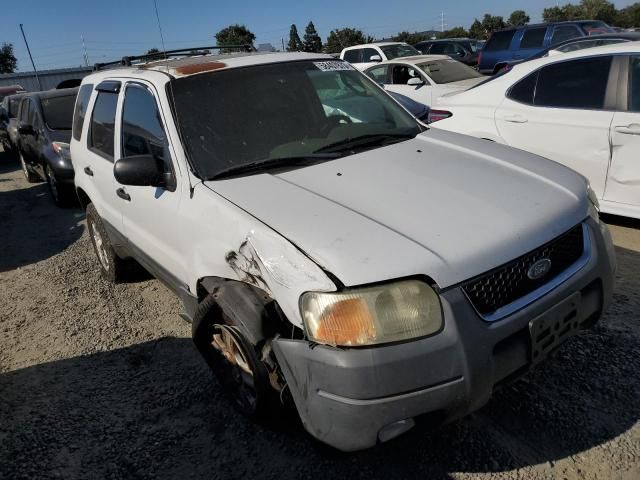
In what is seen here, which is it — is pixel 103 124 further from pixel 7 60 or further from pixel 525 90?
pixel 7 60

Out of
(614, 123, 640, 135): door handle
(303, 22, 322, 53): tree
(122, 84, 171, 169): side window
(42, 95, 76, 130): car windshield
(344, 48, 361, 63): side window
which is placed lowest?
(303, 22, 322, 53): tree

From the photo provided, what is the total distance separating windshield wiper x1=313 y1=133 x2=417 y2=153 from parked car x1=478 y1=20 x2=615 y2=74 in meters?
11.6

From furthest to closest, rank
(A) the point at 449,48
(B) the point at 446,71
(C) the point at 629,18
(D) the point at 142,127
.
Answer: (C) the point at 629,18, (A) the point at 449,48, (B) the point at 446,71, (D) the point at 142,127

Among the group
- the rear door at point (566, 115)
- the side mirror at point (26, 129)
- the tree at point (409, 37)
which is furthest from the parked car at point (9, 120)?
the tree at point (409, 37)

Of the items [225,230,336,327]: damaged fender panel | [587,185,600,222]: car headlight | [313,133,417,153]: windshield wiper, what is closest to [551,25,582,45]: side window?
[313,133,417,153]: windshield wiper

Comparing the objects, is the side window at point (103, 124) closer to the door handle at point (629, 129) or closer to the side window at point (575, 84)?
the side window at point (575, 84)

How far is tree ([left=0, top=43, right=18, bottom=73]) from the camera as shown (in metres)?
58.6

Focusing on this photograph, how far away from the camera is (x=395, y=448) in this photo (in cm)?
243

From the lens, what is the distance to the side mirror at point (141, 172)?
2754 mm

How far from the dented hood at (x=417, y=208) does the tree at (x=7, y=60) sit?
68452mm

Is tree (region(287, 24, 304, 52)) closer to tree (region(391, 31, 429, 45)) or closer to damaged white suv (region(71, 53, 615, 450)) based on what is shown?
tree (region(391, 31, 429, 45))

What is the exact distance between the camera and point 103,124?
3945mm

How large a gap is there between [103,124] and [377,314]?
301cm

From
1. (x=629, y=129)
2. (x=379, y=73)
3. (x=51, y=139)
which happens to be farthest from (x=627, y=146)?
(x=51, y=139)
